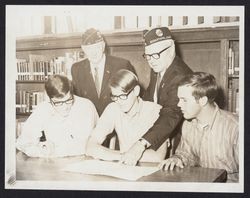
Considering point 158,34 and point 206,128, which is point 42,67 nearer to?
point 158,34

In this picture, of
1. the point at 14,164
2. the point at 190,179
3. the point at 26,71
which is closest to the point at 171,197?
the point at 190,179

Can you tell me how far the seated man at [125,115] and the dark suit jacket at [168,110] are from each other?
3cm

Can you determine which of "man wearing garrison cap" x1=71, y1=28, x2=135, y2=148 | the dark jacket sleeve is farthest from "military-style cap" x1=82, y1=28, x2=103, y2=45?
the dark jacket sleeve

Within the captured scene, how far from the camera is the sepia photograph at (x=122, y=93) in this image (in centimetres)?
207

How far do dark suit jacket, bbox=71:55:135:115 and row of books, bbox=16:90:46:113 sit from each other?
0.20m

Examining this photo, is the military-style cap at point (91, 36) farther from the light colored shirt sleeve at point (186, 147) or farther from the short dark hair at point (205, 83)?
the light colored shirt sleeve at point (186, 147)

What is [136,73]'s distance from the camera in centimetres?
211

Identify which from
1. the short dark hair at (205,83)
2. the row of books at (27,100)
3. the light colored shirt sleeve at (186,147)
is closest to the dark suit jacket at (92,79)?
the row of books at (27,100)

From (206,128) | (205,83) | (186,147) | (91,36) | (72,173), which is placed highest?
(91,36)

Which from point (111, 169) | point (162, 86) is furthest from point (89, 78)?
point (111, 169)

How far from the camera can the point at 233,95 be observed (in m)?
2.10

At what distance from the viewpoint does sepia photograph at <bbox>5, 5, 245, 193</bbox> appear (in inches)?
81.5

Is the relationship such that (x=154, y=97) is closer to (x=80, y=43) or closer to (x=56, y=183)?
(x=80, y=43)

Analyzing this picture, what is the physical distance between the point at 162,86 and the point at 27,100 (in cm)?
74
